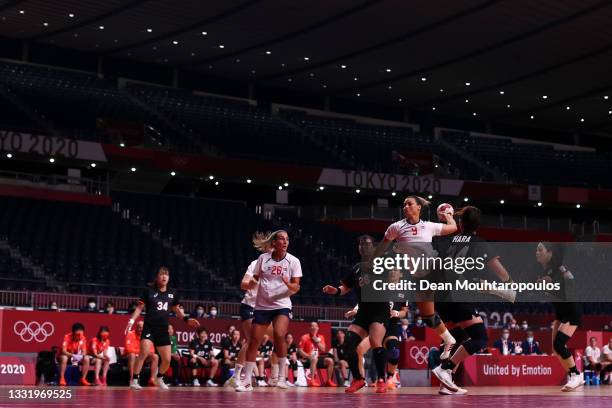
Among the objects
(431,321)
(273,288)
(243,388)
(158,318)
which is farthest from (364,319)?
(158,318)

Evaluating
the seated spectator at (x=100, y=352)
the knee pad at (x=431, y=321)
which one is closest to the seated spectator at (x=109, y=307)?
the seated spectator at (x=100, y=352)

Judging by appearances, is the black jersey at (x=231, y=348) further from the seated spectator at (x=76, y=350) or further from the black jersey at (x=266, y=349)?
the seated spectator at (x=76, y=350)

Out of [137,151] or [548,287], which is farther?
[137,151]

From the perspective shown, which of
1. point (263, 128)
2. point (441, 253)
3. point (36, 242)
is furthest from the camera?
point (263, 128)

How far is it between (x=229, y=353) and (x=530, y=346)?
10.5m

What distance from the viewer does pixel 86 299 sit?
2836 centimetres

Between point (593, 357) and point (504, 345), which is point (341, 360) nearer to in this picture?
point (504, 345)

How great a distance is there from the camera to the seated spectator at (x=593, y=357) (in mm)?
29875

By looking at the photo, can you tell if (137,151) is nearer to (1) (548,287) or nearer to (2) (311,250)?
(2) (311,250)

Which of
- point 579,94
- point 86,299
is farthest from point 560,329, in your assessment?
point 579,94

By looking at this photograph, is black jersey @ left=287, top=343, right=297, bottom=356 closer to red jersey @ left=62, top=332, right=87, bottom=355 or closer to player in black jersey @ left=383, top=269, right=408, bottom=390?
red jersey @ left=62, top=332, right=87, bottom=355

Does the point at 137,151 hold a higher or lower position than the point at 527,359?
higher

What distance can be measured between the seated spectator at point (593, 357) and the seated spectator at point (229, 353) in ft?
36.3

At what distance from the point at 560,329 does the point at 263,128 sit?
32678 millimetres
